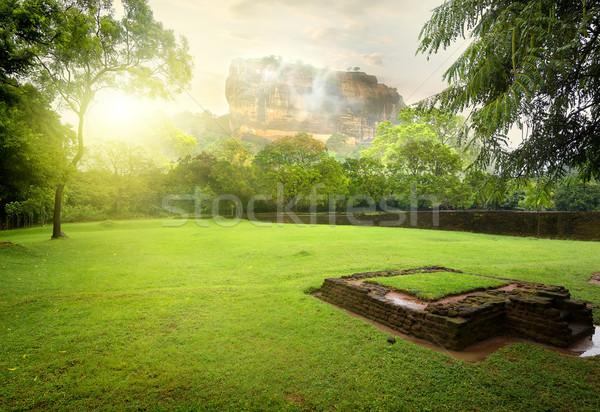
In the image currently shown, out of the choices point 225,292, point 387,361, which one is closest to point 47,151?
point 225,292

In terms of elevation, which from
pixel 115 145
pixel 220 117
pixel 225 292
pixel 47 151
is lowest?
pixel 225 292

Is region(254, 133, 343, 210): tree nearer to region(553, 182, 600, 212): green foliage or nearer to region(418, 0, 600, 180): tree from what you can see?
region(553, 182, 600, 212): green foliage

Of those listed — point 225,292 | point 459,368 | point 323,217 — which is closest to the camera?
point 459,368

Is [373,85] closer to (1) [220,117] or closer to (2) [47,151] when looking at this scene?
(1) [220,117]

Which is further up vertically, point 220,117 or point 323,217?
point 220,117

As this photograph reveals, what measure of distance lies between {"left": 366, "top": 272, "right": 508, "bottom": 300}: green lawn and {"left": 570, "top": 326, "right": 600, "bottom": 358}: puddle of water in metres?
1.65

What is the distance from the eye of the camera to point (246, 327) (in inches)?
179

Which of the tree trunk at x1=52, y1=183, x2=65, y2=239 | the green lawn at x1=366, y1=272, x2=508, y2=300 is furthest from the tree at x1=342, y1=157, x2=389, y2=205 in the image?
the tree trunk at x1=52, y1=183, x2=65, y2=239

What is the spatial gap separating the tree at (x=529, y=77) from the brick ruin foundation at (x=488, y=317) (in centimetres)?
256

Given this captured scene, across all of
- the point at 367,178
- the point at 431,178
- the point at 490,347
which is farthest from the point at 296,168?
the point at 490,347

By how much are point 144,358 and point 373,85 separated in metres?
109

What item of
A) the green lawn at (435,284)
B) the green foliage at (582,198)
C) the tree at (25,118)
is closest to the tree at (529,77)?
the green lawn at (435,284)

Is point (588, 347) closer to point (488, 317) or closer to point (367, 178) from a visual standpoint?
point (488, 317)

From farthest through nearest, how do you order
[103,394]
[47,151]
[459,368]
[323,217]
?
[323,217], [47,151], [459,368], [103,394]
